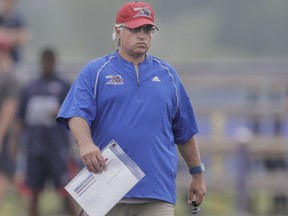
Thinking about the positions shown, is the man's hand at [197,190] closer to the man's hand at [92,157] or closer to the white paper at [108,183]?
the white paper at [108,183]

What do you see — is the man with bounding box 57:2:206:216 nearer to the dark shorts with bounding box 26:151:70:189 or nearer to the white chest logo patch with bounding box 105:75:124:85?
the white chest logo patch with bounding box 105:75:124:85

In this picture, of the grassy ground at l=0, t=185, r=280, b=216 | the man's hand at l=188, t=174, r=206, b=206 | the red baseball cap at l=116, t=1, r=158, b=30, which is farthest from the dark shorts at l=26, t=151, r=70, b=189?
the red baseball cap at l=116, t=1, r=158, b=30

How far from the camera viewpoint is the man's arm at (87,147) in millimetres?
7910

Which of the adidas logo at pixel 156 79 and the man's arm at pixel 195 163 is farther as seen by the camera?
the man's arm at pixel 195 163

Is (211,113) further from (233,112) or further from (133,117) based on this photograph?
(133,117)

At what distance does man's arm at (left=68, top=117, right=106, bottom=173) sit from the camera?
7.91m

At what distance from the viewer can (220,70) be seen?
57.4 ft

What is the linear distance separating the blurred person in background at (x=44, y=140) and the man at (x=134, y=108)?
6.42 meters

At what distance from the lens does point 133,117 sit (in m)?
8.17

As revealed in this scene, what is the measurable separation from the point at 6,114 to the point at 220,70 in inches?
143

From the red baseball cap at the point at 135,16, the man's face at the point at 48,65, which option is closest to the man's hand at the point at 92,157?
the red baseball cap at the point at 135,16

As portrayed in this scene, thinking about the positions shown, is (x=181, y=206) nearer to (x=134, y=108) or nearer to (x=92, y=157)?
(x=134, y=108)

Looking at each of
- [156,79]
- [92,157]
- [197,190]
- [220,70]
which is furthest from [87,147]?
[220,70]

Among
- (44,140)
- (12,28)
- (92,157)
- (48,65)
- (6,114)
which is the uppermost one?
(92,157)
